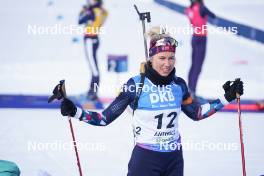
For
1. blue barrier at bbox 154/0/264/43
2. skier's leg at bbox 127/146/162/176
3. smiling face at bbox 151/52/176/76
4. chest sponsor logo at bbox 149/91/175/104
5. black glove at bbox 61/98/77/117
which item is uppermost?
blue barrier at bbox 154/0/264/43

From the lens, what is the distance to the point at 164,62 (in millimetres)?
3258

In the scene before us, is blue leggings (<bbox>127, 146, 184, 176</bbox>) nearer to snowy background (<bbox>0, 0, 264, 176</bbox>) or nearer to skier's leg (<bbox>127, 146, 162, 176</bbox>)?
skier's leg (<bbox>127, 146, 162, 176</bbox>)

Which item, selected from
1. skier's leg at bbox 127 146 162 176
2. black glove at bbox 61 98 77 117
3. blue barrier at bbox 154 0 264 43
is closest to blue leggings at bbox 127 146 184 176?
skier's leg at bbox 127 146 162 176

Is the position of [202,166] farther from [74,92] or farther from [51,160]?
[74,92]

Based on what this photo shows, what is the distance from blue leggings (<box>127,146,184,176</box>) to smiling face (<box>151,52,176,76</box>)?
2.03ft

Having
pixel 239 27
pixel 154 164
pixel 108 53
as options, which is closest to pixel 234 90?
pixel 154 164

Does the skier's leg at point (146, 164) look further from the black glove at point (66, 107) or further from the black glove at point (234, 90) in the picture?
the black glove at point (234, 90)

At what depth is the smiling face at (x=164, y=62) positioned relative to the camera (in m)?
3.25

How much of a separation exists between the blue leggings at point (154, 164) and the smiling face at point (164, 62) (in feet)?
2.03

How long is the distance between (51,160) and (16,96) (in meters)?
2.43

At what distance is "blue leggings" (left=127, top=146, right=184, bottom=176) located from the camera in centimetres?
331

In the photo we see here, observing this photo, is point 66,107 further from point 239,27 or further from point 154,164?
point 239,27

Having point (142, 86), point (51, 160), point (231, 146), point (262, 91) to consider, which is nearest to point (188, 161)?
point (231, 146)

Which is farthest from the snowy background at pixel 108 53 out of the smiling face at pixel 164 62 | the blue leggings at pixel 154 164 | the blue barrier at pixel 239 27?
the smiling face at pixel 164 62
